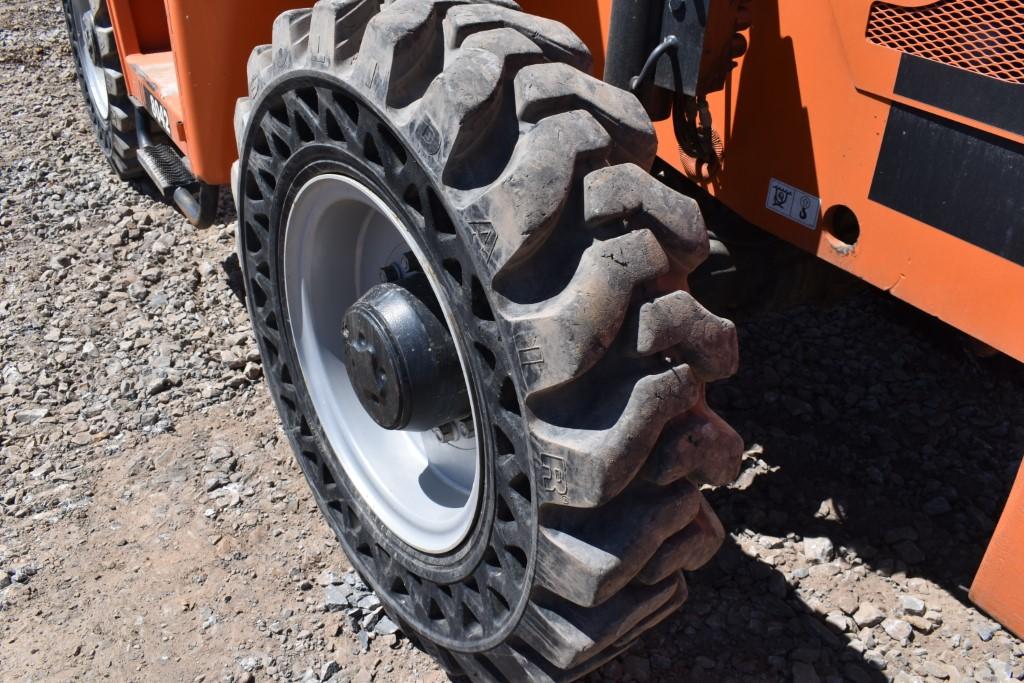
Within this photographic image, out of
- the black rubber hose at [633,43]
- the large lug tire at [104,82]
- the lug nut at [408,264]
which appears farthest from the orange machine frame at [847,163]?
the large lug tire at [104,82]

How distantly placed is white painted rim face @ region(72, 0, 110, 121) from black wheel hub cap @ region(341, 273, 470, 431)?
2992mm

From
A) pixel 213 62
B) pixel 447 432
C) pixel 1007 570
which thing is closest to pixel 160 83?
pixel 213 62

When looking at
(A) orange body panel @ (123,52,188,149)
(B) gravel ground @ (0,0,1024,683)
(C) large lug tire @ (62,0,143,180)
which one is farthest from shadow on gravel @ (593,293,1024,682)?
(C) large lug tire @ (62,0,143,180)

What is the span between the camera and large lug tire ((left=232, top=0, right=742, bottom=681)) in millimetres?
1491

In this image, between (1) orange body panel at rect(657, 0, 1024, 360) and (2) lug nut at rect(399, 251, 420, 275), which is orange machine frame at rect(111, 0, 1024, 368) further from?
(2) lug nut at rect(399, 251, 420, 275)

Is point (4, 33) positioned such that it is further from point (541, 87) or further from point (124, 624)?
point (541, 87)

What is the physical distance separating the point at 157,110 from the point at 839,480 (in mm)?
2525

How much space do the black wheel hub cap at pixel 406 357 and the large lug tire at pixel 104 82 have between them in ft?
8.02

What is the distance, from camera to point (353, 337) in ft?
6.79

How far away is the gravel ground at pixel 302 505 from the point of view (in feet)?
7.50

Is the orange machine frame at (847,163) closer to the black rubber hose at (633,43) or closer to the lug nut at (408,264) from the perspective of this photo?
the black rubber hose at (633,43)

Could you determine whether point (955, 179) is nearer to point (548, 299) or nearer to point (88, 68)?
point (548, 299)

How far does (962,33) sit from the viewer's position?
1.46 m

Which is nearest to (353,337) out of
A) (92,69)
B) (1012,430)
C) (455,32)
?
(455,32)
